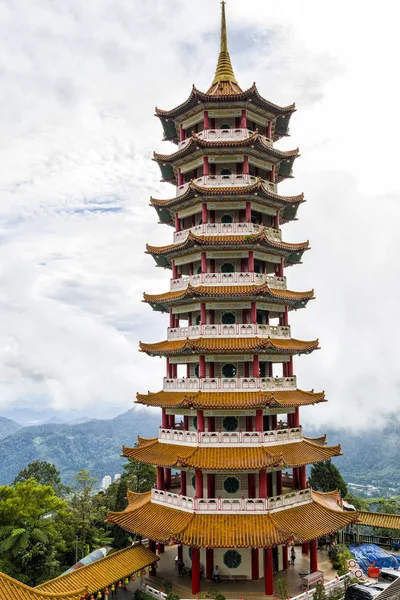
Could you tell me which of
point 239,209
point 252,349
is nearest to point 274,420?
point 252,349

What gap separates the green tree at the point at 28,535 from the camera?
106ft

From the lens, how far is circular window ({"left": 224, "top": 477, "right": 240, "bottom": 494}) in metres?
28.5

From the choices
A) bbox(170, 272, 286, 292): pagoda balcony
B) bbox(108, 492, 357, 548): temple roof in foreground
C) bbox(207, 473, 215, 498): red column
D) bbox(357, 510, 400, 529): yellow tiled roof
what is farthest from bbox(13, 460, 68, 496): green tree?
bbox(170, 272, 286, 292): pagoda balcony

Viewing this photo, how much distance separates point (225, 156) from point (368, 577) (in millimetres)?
28214

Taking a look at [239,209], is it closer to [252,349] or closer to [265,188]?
[265,188]

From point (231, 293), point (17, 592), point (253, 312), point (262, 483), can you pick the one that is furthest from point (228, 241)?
point (17, 592)

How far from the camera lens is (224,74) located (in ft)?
121

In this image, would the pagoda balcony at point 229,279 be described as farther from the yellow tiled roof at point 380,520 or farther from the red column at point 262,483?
the yellow tiled roof at point 380,520

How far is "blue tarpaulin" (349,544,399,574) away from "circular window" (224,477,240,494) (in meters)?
11.1

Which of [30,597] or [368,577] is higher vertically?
[30,597]

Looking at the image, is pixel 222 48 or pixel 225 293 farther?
pixel 222 48

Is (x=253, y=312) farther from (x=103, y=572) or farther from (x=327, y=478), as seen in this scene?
(x=327, y=478)

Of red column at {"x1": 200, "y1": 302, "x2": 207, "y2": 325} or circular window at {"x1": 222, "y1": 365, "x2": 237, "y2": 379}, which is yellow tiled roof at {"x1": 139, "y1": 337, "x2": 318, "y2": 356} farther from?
circular window at {"x1": 222, "y1": 365, "x2": 237, "y2": 379}

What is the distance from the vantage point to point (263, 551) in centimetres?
2788
